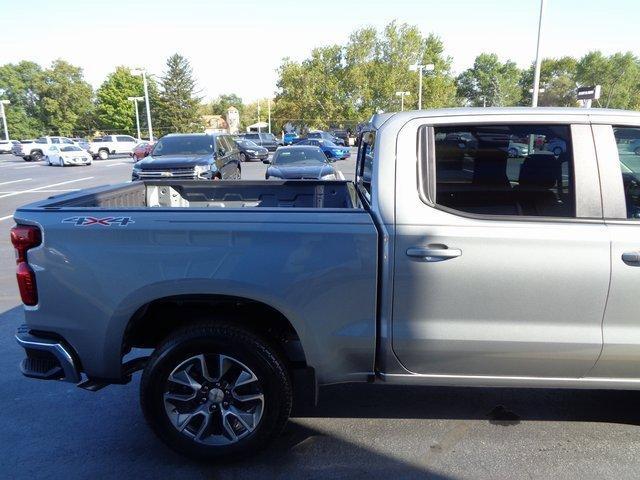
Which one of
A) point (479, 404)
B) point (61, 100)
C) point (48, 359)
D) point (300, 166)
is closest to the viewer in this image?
point (48, 359)

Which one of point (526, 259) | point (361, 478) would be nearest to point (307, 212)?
point (526, 259)

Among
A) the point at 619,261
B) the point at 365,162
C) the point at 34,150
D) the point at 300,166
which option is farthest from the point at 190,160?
the point at 34,150

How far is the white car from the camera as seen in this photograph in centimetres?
2946

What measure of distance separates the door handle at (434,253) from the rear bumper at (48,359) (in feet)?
6.55

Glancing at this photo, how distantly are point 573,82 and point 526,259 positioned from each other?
95.9 meters

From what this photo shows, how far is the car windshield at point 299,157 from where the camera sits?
1390cm

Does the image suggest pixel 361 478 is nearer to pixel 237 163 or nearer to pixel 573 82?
pixel 237 163

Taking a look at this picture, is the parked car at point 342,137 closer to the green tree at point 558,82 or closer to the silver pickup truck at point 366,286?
the green tree at point 558,82

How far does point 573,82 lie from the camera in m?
83.8

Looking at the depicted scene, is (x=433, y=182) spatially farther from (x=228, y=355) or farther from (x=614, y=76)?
(x=614, y=76)

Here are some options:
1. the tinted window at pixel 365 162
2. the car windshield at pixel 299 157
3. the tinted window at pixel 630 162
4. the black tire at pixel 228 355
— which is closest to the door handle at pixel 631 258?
the tinted window at pixel 630 162

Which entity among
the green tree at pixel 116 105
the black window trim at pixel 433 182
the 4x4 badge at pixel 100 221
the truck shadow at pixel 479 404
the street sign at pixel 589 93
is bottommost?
the truck shadow at pixel 479 404

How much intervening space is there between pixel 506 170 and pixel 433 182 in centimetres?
70

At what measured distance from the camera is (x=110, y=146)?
4053 centimetres
